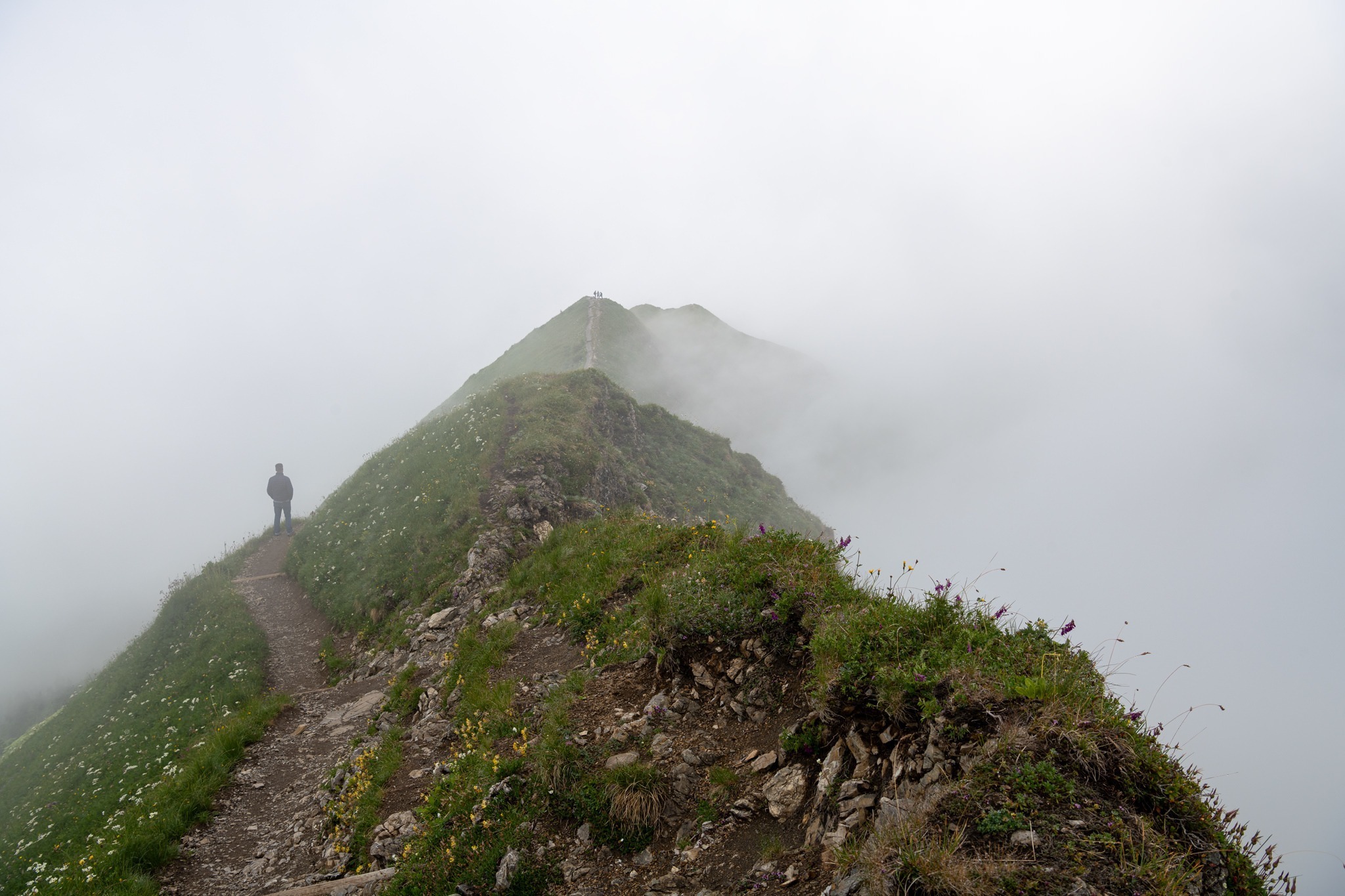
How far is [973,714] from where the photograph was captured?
5.08 metres

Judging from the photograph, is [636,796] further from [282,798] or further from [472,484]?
[472,484]

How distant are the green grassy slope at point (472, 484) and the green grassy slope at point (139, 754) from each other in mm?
3209

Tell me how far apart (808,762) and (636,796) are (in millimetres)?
1931

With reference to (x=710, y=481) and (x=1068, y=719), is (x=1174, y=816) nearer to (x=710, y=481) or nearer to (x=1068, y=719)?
(x=1068, y=719)

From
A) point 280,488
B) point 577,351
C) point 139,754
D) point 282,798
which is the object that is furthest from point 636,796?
point 577,351

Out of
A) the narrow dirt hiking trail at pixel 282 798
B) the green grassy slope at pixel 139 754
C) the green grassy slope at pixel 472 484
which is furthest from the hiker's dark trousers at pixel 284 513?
the narrow dirt hiking trail at pixel 282 798

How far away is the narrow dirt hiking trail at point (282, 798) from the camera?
366 inches

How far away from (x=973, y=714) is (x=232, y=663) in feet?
65.1

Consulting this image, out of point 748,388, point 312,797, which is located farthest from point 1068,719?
point 748,388

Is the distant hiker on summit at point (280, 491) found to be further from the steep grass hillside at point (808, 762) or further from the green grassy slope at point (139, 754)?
the steep grass hillside at point (808, 762)

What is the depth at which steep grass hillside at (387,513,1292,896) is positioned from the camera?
4.17 meters

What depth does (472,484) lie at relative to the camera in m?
21.3

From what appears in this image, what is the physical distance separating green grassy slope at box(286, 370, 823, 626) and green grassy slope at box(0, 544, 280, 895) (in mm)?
3209

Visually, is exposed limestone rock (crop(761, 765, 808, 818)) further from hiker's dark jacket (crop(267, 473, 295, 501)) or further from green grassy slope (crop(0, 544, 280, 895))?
hiker's dark jacket (crop(267, 473, 295, 501))
